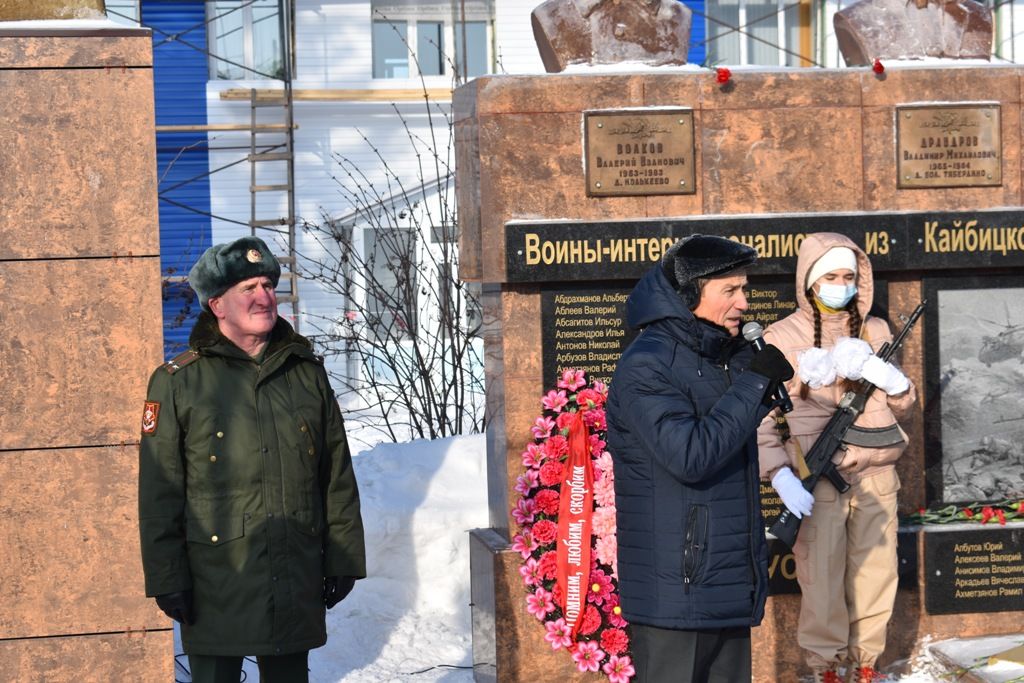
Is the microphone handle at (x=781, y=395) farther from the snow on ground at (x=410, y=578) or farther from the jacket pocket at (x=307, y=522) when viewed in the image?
the snow on ground at (x=410, y=578)

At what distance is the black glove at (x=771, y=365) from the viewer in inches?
157

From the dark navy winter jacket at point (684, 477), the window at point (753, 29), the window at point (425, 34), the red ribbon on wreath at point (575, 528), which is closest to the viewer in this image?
the dark navy winter jacket at point (684, 477)

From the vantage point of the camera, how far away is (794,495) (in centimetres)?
540

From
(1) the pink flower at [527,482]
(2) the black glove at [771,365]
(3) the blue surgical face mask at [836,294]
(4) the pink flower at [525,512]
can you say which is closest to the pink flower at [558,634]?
(4) the pink flower at [525,512]

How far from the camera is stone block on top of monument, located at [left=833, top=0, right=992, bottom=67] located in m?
6.84

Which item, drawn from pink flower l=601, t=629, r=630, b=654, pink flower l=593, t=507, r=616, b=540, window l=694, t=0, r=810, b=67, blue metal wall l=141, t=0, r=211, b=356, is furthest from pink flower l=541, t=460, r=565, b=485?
window l=694, t=0, r=810, b=67

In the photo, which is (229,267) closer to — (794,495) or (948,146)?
(794,495)

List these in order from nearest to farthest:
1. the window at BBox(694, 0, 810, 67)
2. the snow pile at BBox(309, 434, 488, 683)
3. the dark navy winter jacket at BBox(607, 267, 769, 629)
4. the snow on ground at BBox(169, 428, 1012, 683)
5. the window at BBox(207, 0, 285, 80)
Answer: the dark navy winter jacket at BBox(607, 267, 769, 629), the snow on ground at BBox(169, 428, 1012, 683), the snow pile at BBox(309, 434, 488, 683), the window at BBox(207, 0, 285, 80), the window at BBox(694, 0, 810, 67)

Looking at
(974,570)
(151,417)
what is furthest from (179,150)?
(151,417)

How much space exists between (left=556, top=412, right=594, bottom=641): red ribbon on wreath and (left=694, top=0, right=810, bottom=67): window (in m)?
14.3

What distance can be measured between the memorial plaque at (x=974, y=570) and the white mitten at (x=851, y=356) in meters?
1.30

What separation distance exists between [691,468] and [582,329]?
101 inches

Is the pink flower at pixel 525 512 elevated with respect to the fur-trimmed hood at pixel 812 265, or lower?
lower

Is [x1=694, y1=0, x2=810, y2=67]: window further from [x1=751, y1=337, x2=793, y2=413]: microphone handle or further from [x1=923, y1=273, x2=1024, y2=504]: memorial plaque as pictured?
[x1=751, y1=337, x2=793, y2=413]: microphone handle
